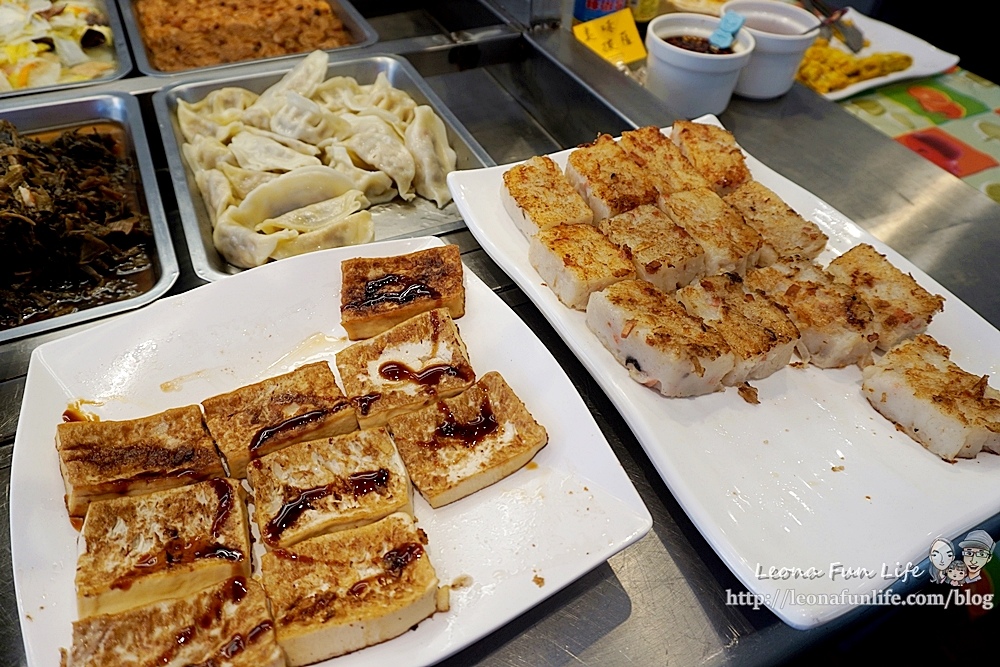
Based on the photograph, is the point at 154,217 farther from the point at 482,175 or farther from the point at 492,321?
the point at 492,321

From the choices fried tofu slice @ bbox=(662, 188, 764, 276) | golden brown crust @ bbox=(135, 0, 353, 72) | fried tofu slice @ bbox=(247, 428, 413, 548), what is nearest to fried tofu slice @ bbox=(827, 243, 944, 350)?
fried tofu slice @ bbox=(662, 188, 764, 276)

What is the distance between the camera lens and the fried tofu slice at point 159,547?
134cm

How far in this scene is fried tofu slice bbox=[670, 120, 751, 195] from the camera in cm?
250

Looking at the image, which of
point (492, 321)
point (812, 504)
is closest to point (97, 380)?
point (492, 321)

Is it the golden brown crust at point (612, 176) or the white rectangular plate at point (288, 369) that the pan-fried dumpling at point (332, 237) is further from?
the golden brown crust at point (612, 176)

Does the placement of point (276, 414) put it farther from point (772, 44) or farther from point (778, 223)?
point (772, 44)

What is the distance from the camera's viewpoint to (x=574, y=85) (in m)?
3.22

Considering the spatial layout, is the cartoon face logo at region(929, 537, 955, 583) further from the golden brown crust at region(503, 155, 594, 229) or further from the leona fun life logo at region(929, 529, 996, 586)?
the golden brown crust at region(503, 155, 594, 229)

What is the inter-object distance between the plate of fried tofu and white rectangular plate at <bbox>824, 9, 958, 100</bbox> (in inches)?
73.4

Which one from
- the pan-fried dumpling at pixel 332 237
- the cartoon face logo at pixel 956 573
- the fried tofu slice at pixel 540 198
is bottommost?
the cartoon face logo at pixel 956 573

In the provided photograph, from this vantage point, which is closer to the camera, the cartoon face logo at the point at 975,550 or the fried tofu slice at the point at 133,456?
the fried tofu slice at the point at 133,456

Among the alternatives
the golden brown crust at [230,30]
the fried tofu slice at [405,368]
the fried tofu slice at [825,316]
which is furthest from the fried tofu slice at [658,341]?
the golden brown crust at [230,30]

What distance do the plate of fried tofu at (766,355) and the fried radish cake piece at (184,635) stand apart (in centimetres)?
98

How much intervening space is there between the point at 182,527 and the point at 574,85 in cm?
264
